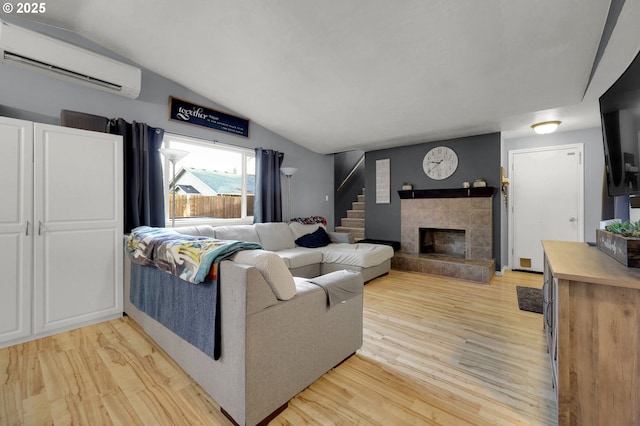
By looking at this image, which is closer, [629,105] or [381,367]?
[629,105]

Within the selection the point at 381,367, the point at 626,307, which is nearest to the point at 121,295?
the point at 381,367

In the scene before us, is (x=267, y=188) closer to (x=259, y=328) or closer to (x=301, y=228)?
(x=301, y=228)

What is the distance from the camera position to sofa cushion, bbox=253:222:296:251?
399cm

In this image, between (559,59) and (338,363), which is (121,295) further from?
(559,59)

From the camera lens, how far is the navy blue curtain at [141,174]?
9.74 ft

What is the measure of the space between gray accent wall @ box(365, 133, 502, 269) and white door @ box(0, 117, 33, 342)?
15.6 ft

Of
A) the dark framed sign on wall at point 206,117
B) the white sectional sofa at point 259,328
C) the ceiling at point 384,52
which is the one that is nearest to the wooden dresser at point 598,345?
the white sectional sofa at point 259,328

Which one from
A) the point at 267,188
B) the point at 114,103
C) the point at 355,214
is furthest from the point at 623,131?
the point at 355,214

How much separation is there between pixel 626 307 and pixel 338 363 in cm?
148

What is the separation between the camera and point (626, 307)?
1086 millimetres

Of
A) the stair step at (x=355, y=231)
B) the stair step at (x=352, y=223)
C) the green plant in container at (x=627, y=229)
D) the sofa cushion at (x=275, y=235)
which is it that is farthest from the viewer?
the stair step at (x=352, y=223)

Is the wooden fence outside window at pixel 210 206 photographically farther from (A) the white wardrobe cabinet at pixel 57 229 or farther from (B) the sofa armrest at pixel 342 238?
(B) the sofa armrest at pixel 342 238

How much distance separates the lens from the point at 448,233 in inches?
187

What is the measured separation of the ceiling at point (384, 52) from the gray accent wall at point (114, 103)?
0.14 meters
